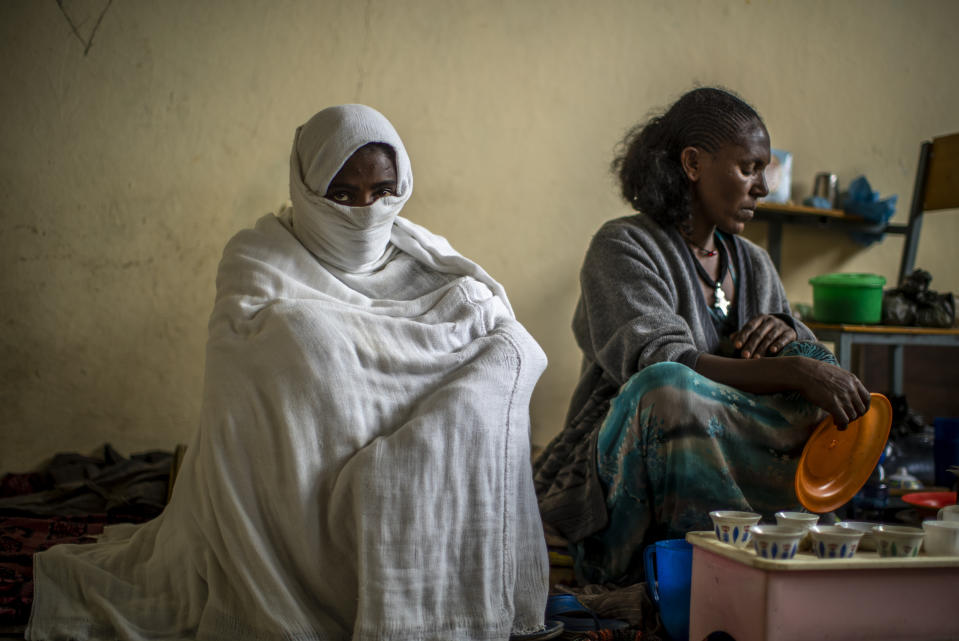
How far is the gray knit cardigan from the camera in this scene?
2324 mm

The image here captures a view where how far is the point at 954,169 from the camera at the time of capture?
4.29 meters

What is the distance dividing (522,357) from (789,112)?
340 centimetres

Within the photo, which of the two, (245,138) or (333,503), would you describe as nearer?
(333,503)

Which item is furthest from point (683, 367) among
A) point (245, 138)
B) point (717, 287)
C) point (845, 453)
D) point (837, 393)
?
point (245, 138)

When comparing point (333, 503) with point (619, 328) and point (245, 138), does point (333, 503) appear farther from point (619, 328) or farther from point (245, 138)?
point (245, 138)

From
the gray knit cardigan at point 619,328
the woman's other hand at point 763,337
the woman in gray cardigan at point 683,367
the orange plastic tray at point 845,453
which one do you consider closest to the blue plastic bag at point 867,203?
the woman in gray cardigan at point 683,367

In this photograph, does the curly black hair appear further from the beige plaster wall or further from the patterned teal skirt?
the beige plaster wall

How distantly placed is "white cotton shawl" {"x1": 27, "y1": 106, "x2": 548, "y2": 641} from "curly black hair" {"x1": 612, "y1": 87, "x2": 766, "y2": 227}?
944 millimetres

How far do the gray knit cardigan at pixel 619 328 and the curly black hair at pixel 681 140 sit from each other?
7 cm

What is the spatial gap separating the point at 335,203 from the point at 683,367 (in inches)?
38.7

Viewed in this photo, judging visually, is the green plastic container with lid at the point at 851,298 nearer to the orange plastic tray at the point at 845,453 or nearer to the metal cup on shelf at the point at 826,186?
the metal cup on shelf at the point at 826,186

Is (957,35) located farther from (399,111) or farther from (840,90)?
(399,111)

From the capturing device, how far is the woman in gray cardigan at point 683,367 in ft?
6.92

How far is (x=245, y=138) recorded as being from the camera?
343 centimetres
